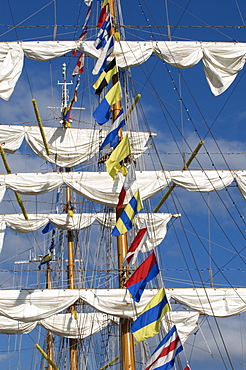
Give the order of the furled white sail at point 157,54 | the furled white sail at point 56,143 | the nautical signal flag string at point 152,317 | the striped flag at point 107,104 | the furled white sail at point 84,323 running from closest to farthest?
the nautical signal flag string at point 152,317 → the striped flag at point 107,104 → the furled white sail at point 157,54 → the furled white sail at point 56,143 → the furled white sail at point 84,323

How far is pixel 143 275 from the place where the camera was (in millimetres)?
15711

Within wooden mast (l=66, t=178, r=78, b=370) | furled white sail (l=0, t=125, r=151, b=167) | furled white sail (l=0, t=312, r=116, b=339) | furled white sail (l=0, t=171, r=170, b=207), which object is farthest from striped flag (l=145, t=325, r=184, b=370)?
wooden mast (l=66, t=178, r=78, b=370)

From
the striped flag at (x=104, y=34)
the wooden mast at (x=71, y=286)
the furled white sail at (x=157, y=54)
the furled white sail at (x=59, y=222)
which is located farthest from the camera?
the furled white sail at (x=59, y=222)

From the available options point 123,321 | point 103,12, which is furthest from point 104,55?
point 123,321

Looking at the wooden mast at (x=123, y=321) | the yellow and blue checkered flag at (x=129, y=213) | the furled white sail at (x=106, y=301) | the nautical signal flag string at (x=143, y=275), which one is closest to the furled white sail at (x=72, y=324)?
the furled white sail at (x=106, y=301)

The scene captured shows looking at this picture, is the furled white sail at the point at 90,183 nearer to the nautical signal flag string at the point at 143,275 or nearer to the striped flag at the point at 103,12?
the striped flag at the point at 103,12

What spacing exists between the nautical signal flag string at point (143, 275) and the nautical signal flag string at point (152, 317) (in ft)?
2.15

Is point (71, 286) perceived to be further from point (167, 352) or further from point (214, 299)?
point (167, 352)

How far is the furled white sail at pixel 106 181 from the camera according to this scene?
21812 millimetres

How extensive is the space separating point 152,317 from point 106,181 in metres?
7.46

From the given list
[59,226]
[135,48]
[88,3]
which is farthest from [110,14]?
[59,226]

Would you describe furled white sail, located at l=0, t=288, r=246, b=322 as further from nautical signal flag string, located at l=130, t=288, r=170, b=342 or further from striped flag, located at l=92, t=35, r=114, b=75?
striped flag, located at l=92, t=35, r=114, b=75

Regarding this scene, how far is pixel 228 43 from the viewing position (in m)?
23.2

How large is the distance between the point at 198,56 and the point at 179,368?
442 inches
